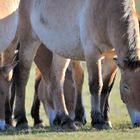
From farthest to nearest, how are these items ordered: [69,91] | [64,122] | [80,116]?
[69,91] → [80,116] → [64,122]

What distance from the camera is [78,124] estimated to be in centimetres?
1569

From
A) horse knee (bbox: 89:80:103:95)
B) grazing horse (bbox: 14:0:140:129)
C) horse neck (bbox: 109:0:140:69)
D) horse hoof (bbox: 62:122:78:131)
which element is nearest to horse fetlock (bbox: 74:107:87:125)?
grazing horse (bbox: 14:0:140:129)

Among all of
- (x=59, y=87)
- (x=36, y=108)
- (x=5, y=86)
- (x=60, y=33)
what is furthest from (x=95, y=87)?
(x=36, y=108)

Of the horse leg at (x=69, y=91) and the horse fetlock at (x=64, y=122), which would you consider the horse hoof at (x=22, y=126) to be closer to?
the horse fetlock at (x=64, y=122)

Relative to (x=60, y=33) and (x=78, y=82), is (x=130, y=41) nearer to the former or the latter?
(x=60, y=33)

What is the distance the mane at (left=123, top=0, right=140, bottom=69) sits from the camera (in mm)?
12928

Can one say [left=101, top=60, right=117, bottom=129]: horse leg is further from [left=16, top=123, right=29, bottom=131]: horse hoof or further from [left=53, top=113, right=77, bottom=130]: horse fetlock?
[left=16, top=123, right=29, bottom=131]: horse hoof

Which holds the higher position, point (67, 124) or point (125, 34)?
point (125, 34)

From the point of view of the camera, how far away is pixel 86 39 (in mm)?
14039

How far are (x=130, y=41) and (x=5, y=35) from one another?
9.64 ft

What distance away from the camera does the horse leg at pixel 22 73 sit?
51.6 ft

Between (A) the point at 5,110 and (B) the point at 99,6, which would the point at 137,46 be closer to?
(B) the point at 99,6

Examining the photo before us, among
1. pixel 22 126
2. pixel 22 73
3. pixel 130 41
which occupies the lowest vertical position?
pixel 22 126

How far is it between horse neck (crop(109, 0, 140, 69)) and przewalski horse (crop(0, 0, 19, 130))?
2.40 m
